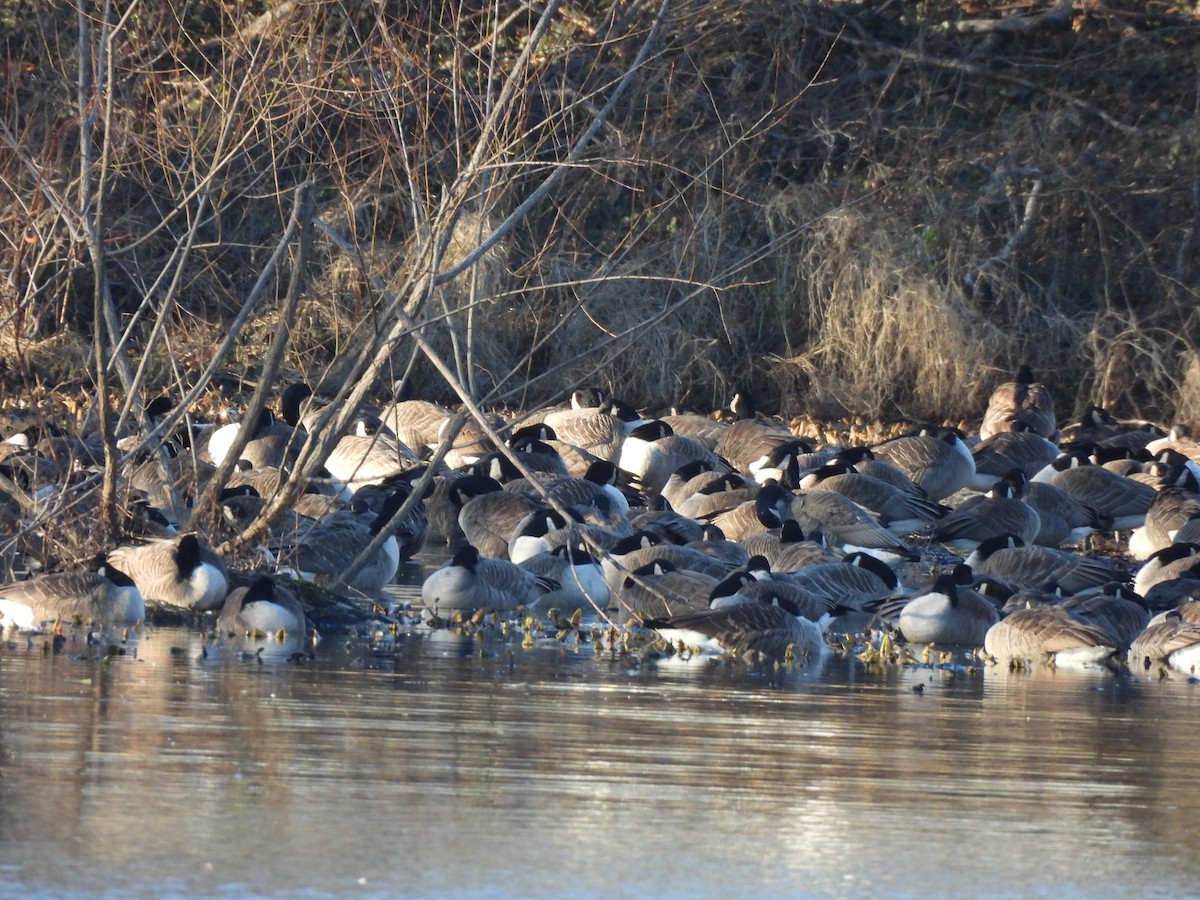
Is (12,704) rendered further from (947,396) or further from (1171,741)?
(947,396)

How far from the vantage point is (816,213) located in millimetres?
24453

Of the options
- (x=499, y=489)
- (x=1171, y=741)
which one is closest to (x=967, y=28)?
(x=499, y=489)

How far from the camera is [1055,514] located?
56.5ft

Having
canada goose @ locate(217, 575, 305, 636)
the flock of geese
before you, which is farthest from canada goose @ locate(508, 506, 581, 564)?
canada goose @ locate(217, 575, 305, 636)

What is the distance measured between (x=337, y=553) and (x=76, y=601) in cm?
275

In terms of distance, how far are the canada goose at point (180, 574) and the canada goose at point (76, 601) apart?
397 millimetres

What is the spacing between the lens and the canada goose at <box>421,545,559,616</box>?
40.2 ft

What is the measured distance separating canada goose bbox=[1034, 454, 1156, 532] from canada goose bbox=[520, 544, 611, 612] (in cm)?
647

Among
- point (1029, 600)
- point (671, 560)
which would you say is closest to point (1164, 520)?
point (1029, 600)

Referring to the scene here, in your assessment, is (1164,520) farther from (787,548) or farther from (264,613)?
(264,613)

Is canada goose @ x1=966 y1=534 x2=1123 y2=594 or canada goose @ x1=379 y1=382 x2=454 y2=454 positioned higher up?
canada goose @ x1=379 y1=382 x2=454 y2=454

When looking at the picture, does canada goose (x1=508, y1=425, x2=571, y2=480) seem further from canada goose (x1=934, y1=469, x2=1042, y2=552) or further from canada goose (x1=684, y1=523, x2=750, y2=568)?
canada goose (x1=934, y1=469, x2=1042, y2=552)

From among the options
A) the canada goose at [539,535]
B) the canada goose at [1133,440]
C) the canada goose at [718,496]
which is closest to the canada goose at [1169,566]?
the canada goose at [718,496]

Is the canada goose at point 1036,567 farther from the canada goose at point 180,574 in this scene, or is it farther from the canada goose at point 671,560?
the canada goose at point 180,574
